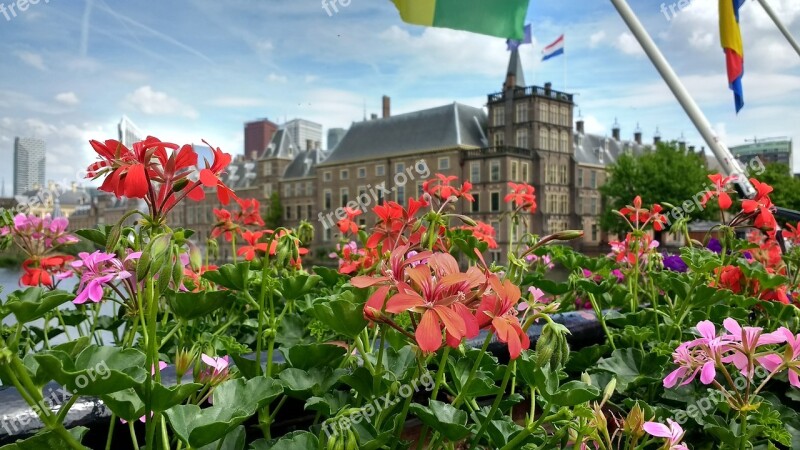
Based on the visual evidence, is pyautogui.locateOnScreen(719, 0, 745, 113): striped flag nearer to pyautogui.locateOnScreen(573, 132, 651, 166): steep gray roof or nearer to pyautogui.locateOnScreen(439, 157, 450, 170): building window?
pyautogui.locateOnScreen(439, 157, 450, 170): building window

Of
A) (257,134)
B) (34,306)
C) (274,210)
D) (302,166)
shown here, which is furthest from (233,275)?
(257,134)

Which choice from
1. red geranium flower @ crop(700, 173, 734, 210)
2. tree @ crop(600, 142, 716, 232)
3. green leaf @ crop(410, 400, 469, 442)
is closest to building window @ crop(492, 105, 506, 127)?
tree @ crop(600, 142, 716, 232)

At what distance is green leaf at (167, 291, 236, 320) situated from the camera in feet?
3.53

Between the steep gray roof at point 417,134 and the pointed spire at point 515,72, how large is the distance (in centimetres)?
287

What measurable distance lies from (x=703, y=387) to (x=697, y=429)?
93mm

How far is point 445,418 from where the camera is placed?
783 millimetres

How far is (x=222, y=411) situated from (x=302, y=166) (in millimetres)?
45177

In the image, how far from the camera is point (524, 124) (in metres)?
35.9

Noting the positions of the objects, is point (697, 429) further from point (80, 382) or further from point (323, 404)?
point (80, 382)

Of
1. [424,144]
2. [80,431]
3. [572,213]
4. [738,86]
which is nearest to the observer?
[80,431]

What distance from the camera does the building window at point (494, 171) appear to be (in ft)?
114

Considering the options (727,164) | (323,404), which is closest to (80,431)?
(323,404)

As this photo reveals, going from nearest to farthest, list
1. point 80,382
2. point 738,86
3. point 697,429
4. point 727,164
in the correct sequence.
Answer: point 80,382 < point 697,429 < point 727,164 < point 738,86

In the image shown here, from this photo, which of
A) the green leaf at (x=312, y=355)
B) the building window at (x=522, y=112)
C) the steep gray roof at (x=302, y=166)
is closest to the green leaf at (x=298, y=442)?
the green leaf at (x=312, y=355)
